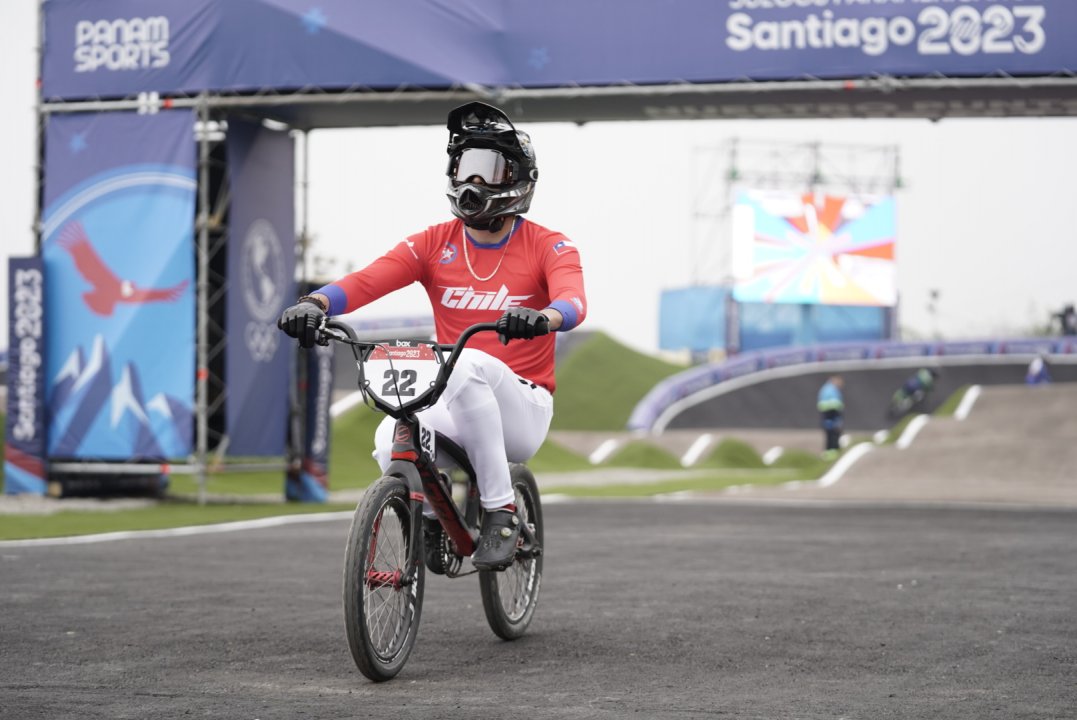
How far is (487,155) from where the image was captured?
5871mm

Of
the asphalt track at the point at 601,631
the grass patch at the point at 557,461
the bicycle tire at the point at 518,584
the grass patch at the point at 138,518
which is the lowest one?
the grass patch at the point at 557,461

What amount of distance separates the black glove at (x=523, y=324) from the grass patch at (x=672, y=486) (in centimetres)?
1526

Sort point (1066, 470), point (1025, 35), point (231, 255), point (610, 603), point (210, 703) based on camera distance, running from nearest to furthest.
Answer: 1. point (210, 703)
2. point (610, 603)
3. point (1025, 35)
4. point (231, 255)
5. point (1066, 470)

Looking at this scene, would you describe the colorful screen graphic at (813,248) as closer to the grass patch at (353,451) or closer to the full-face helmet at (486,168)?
the grass patch at (353,451)

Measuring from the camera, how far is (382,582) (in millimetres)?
5148

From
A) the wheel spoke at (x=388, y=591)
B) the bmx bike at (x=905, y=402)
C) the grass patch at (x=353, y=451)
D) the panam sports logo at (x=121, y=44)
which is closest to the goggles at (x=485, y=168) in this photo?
the wheel spoke at (x=388, y=591)

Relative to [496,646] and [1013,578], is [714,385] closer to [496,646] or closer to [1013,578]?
[1013,578]

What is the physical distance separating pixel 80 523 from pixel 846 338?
49104 millimetres

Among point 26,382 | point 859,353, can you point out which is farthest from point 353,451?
point 859,353

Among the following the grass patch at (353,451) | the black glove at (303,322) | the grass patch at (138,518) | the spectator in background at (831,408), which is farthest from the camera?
the spectator in background at (831,408)

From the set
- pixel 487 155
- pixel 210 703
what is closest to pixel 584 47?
pixel 487 155

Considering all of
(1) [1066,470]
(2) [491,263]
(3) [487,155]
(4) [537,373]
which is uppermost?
(3) [487,155]

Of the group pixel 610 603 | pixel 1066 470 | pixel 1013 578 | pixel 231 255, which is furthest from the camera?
pixel 1066 470

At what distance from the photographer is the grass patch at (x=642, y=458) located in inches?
1292
